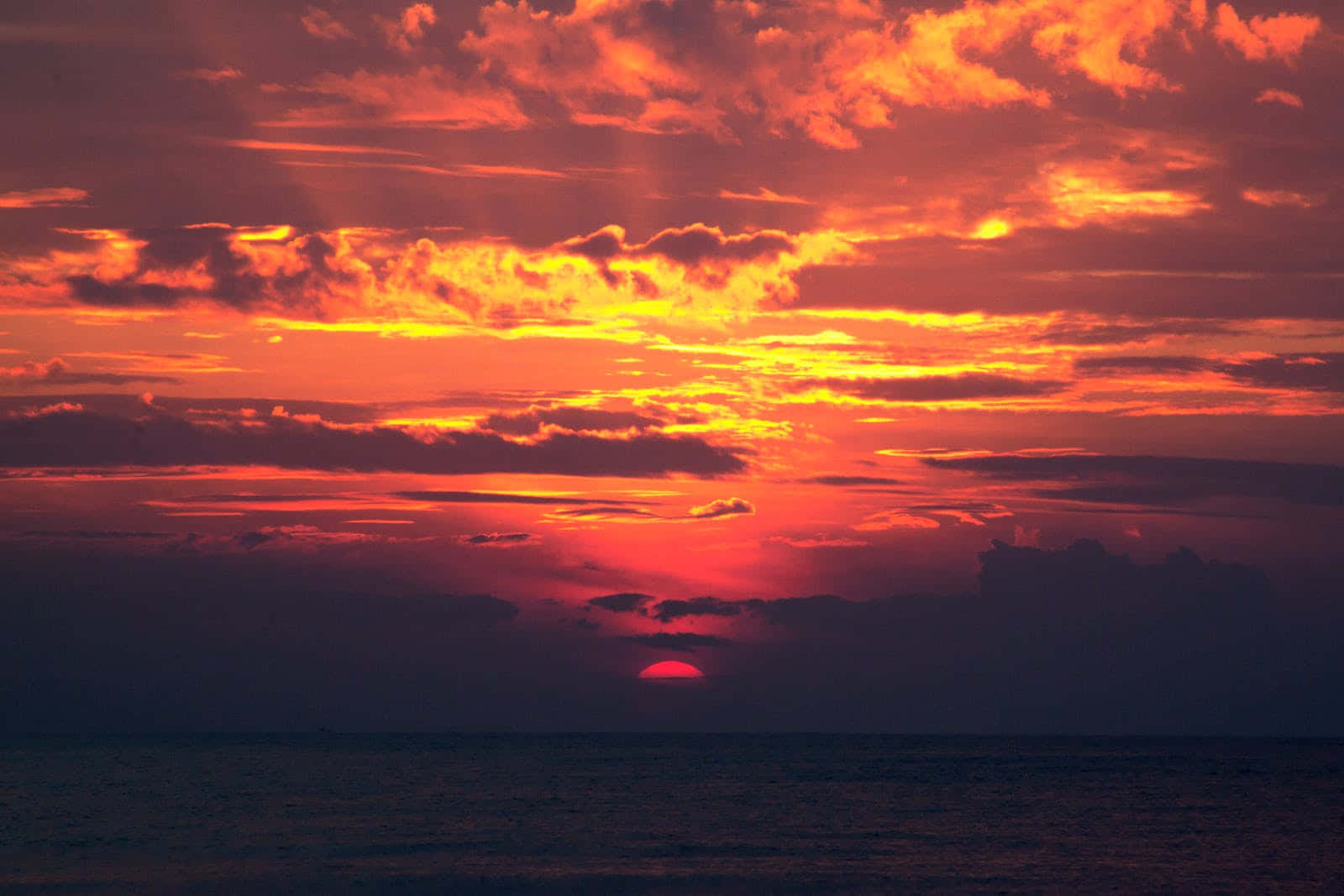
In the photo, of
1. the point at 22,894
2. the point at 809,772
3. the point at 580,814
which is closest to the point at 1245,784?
the point at 809,772

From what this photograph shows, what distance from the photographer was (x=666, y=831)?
269 feet

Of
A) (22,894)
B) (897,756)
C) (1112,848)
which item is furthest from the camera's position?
(897,756)

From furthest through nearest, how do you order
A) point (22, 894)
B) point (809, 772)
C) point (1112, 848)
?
point (809, 772) < point (1112, 848) < point (22, 894)

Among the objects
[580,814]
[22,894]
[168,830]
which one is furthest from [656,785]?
[22,894]

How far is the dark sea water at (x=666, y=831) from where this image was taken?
62.0m

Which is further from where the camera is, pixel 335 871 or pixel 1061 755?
pixel 1061 755

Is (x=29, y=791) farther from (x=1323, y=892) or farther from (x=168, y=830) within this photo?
(x=1323, y=892)

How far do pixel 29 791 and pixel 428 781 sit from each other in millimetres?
36667

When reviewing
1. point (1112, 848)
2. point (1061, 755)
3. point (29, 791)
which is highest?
point (1112, 848)

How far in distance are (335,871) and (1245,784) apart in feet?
335

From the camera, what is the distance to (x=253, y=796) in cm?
10962

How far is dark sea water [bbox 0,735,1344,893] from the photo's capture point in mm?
61969

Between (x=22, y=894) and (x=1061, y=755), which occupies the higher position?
(x=22, y=894)

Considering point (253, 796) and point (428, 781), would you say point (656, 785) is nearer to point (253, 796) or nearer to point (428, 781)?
point (428, 781)
